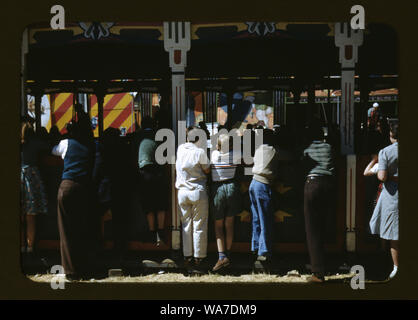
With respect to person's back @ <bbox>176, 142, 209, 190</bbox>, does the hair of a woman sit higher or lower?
higher

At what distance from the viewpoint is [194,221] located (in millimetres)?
4340

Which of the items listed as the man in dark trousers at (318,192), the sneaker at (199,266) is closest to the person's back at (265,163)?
the man in dark trousers at (318,192)

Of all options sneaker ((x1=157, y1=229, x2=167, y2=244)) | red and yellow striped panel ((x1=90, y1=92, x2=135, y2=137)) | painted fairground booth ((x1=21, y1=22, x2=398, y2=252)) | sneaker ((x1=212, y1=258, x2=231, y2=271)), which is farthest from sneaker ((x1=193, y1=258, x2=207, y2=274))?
red and yellow striped panel ((x1=90, y1=92, x2=135, y2=137))

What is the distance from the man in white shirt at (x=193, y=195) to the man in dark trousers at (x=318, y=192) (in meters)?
1.05

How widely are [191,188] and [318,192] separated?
4.13 feet

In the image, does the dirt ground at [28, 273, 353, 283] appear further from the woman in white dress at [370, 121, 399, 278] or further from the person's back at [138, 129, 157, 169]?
the person's back at [138, 129, 157, 169]

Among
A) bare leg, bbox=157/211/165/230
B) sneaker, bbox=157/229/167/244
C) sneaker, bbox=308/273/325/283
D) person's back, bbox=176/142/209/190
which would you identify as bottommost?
sneaker, bbox=308/273/325/283

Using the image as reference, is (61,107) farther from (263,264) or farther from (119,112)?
(263,264)

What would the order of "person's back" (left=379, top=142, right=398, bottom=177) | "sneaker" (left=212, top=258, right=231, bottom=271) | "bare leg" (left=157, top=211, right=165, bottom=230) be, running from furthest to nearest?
1. "bare leg" (left=157, top=211, right=165, bottom=230)
2. "sneaker" (left=212, top=258, right=231, bottom=271)
3. "person's back" (left=379, top=142, right=398, bottom=177)

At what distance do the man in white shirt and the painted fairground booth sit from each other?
0.22m

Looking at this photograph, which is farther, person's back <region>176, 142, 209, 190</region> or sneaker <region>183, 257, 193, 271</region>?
sneaker <region>183, 257, 193, 271</region>

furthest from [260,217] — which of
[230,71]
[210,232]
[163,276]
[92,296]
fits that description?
A: [230,71]

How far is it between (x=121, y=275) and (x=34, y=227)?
4.02ft

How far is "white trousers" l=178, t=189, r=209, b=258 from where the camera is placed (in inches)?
169
